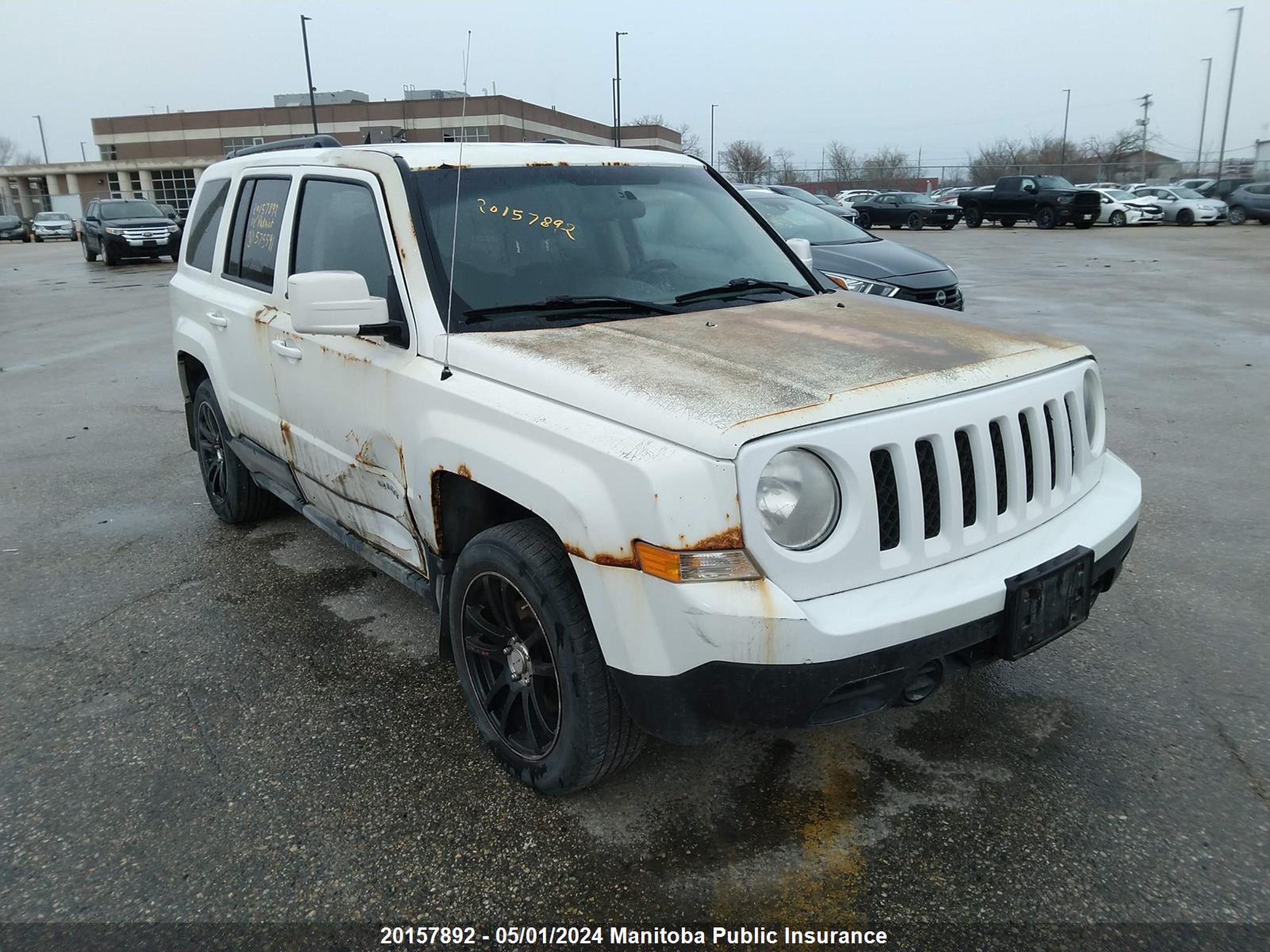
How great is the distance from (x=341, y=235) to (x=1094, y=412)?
2.80m

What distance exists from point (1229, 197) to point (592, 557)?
3722 cm

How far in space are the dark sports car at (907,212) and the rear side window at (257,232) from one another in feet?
101

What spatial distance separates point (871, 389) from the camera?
249cm

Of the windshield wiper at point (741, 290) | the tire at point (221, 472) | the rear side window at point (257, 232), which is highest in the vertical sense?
the rear side window at point (257, 232)

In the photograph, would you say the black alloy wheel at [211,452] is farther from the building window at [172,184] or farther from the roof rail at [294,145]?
the building window at [172,184]

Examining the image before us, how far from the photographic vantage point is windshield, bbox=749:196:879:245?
10094 mm

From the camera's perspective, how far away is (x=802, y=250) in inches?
171

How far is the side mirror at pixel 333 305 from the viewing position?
300cm

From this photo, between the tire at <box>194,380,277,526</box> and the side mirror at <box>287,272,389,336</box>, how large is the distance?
214 centimetres

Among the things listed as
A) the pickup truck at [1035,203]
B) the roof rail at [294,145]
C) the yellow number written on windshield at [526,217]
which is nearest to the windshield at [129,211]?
the roof rail at [294,145]

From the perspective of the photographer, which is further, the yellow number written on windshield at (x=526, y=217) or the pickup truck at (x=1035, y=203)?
the pickup truck at (x=1035, y=203)

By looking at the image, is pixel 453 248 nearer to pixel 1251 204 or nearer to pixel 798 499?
pixel 798 499

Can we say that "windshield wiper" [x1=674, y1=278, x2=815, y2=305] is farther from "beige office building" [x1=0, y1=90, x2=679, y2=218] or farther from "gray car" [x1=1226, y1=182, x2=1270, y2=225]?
"beige office building" [x1=0, y1=90, x2=679, y2=218]

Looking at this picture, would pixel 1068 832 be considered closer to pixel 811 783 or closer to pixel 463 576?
pixel 811 783
